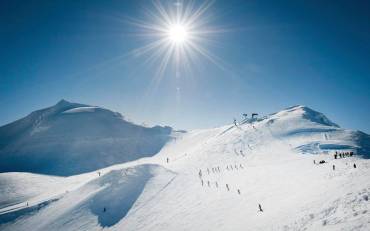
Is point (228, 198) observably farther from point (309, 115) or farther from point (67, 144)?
point (67, 144)

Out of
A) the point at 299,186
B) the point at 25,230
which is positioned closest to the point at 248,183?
the point at 299,186

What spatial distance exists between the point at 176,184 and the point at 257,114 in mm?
97641

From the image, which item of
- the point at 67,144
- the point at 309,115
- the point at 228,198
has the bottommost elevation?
the point at 228,198

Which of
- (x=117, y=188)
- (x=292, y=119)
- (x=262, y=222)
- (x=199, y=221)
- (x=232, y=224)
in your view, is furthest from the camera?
(x=292, y=119)

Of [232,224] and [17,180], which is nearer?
[232,224]

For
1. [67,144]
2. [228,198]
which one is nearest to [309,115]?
[228,198]

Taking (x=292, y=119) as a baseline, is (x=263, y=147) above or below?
below

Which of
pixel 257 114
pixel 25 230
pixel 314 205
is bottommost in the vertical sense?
pixel 25 230

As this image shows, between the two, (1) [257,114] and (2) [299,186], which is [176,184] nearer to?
(2) [299,186]

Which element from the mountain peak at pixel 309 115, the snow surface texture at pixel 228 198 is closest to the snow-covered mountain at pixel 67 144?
the snow surface texture at pixel 228 198

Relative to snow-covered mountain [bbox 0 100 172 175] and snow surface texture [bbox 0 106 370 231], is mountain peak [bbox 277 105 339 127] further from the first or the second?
Result: snow-covered mountain [bbox 0 100 172 175]

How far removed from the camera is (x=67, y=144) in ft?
528

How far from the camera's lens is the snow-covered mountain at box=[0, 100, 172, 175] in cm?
14212

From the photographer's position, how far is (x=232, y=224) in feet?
70.6
